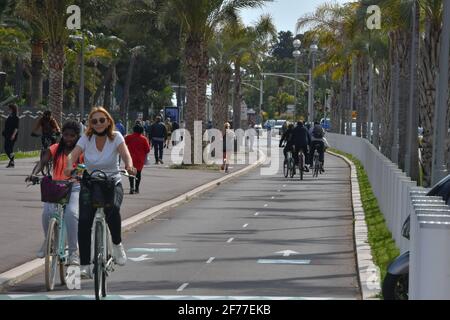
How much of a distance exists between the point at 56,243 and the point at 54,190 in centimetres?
54

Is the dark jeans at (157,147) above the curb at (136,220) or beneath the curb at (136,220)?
above

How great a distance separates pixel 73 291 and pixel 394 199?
21.2ft

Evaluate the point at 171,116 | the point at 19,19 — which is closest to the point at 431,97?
the point at 19,19

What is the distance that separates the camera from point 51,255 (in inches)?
494

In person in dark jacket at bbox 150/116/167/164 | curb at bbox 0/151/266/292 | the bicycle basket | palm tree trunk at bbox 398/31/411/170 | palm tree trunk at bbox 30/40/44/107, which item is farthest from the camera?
palm tree trunk at bbox 30/40/44/107

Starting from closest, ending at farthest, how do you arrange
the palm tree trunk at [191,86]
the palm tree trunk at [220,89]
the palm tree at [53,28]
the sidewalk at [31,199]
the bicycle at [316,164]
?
the sidewalk at [31,199], the bicycle at [316,164], the palm tree at [53,28], the palm tree trunk at [191,86], the palm tree trunk at [220,89]

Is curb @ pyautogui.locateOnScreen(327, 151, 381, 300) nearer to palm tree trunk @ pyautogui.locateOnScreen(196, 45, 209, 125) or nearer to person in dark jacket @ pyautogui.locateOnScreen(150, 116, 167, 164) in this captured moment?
person in dark jacket @ pyautogui.locateOnScreen(150, 116, 167, 164)

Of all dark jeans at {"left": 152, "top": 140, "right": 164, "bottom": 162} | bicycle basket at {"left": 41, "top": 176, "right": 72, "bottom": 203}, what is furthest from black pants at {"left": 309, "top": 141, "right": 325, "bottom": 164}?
bicycle basket at {"left": 41, "top": 176, "right": 72, "bottom": 203}

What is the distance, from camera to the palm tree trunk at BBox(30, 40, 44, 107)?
58.2 meters

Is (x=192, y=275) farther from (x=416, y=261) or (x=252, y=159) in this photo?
(x=252, y=159)

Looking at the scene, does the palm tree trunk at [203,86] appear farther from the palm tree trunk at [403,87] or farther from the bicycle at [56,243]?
the bicycle at [56,243]

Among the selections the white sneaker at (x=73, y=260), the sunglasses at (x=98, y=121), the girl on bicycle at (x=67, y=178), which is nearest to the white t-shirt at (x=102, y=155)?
the sunglasses at (x=98, y=121)

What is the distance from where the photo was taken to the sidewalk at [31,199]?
15770 millimetres

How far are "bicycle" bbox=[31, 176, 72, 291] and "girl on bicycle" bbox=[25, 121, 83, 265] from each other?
0.05 meters
